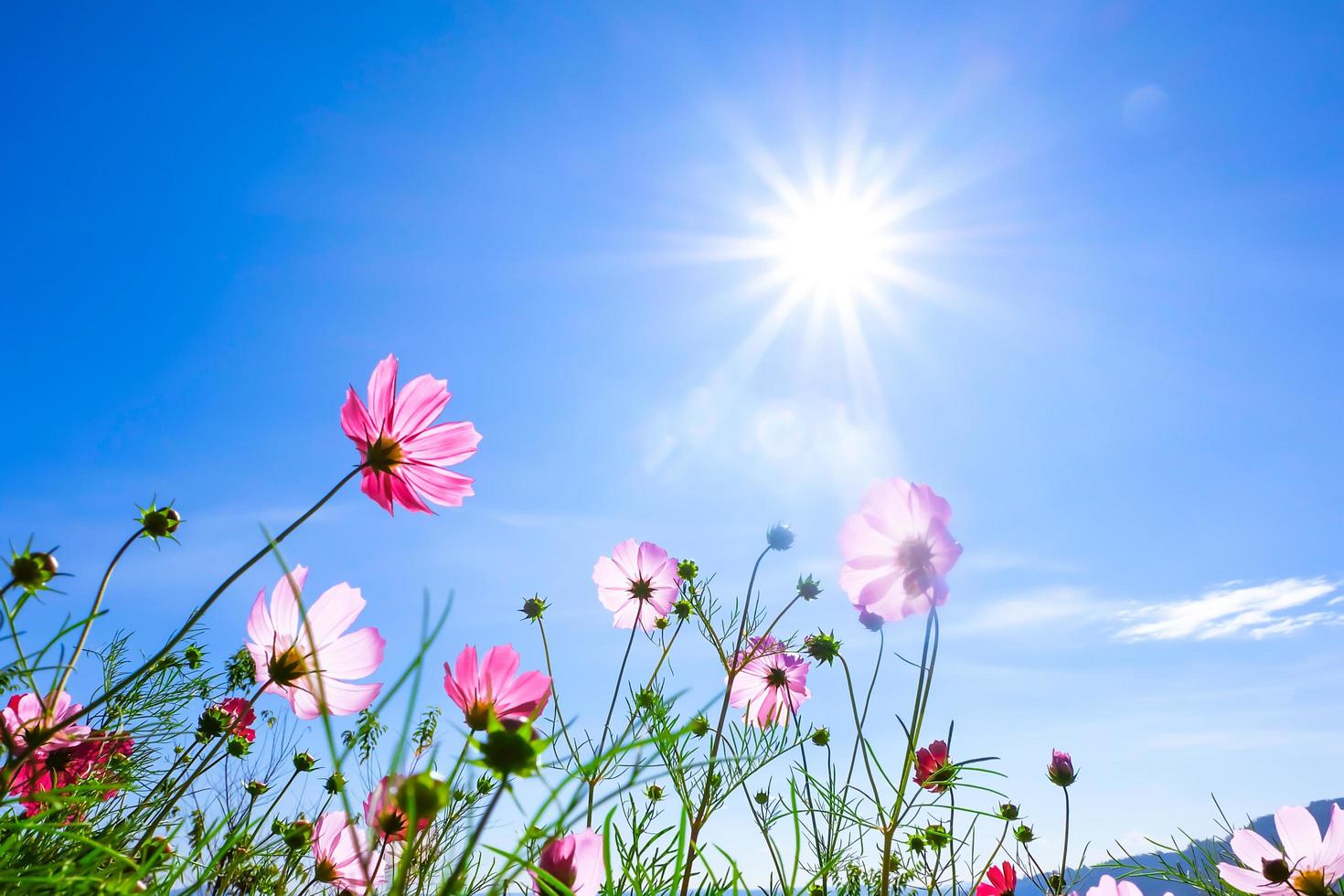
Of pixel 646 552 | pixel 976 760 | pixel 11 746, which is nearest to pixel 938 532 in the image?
pixel 976 760

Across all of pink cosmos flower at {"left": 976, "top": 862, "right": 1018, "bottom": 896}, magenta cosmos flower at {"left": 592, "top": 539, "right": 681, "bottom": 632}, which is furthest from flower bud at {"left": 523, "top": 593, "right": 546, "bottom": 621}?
pink cosmos flower at {"left": 976, "top": 862, "right": 1018, "bottom": 896}

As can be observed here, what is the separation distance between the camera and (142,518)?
1.03 metres

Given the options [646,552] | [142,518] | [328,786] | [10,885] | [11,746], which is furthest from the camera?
[646,552]

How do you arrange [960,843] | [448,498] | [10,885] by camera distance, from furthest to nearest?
[960,843]
[448,498]
[10,885]

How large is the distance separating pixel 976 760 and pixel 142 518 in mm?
1216

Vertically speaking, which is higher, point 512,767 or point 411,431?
point 411,431

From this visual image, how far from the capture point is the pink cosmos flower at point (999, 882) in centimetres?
179

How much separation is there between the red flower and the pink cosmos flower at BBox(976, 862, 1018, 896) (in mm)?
273

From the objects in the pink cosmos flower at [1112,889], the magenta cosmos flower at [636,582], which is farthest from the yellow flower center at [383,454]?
the magenta cosmos flower at [636,582]

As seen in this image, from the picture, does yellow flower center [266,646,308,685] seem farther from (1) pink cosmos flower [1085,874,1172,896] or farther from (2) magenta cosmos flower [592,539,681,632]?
(2) magenta cosmos flower [592,539,681,632]

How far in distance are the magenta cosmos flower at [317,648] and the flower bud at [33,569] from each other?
19 centimetres

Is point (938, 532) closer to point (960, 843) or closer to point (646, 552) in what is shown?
point (960, 843)

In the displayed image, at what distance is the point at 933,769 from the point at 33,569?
135 cm

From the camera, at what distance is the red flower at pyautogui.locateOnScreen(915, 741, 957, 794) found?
129cm
